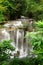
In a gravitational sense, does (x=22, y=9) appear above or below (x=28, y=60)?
above

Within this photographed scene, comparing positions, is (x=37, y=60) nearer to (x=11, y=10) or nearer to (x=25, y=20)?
(x=25, y=20)

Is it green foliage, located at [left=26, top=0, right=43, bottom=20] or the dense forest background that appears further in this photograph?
the dense forest background

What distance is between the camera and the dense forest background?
11.9 meters

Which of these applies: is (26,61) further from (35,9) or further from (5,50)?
(35,9)

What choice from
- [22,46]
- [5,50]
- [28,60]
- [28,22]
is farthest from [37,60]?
[28,22]

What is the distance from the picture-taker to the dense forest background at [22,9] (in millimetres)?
11929

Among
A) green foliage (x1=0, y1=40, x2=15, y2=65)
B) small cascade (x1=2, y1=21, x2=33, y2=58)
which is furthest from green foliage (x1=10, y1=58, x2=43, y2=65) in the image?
small cascade (x1=2, y1=21, x2=33, y2=58)

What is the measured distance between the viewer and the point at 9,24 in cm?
1159

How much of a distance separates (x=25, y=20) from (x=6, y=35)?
147 centimetres

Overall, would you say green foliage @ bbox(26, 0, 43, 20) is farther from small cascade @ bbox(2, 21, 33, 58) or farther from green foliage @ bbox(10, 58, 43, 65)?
green foliage @ bbox(10, 58, 43, 65)

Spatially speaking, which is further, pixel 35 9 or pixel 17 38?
pixel 35 9

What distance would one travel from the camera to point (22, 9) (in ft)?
43.1

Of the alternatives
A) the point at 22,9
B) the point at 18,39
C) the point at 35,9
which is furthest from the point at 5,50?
the point at 22,9

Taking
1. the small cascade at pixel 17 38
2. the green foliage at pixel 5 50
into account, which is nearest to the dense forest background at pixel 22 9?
the small cascade at pixel 17 38
